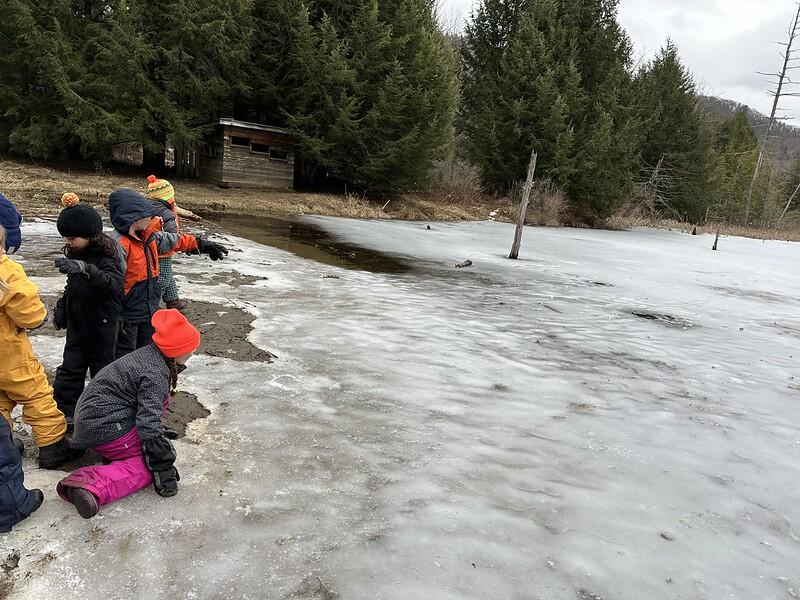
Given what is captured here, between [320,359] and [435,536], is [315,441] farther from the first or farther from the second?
[320,359]

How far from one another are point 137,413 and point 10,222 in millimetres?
1169

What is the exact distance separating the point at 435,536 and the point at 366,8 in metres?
23.7

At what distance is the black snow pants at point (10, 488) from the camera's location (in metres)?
2.33

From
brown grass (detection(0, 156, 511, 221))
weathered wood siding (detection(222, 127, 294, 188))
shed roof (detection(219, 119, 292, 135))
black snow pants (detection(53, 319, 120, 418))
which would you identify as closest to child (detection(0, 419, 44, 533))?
black snow pants (detection(53, 319, 120, 418))

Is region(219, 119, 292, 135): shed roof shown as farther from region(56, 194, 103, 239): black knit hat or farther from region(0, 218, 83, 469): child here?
region(0, 218, 83, 469): child

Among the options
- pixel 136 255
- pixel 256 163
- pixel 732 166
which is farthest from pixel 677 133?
pixel 136 255

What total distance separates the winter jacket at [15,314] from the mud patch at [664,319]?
8120mm

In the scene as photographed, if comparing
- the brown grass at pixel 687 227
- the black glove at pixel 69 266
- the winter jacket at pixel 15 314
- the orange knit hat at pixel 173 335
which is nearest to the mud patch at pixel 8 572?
the winter jacket at pixel 15 314

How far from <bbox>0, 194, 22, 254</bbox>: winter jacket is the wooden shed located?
20696 millimetres

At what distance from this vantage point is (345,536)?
Answer: 2.63m

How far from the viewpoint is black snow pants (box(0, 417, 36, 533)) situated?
7.63ft

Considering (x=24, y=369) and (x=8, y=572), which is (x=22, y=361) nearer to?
(x=24, y=369)

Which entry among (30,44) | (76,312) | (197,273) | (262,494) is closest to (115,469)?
(262,494)

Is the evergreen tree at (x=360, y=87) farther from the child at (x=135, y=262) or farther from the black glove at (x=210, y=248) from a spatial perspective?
the child at (x=135, y=262)
